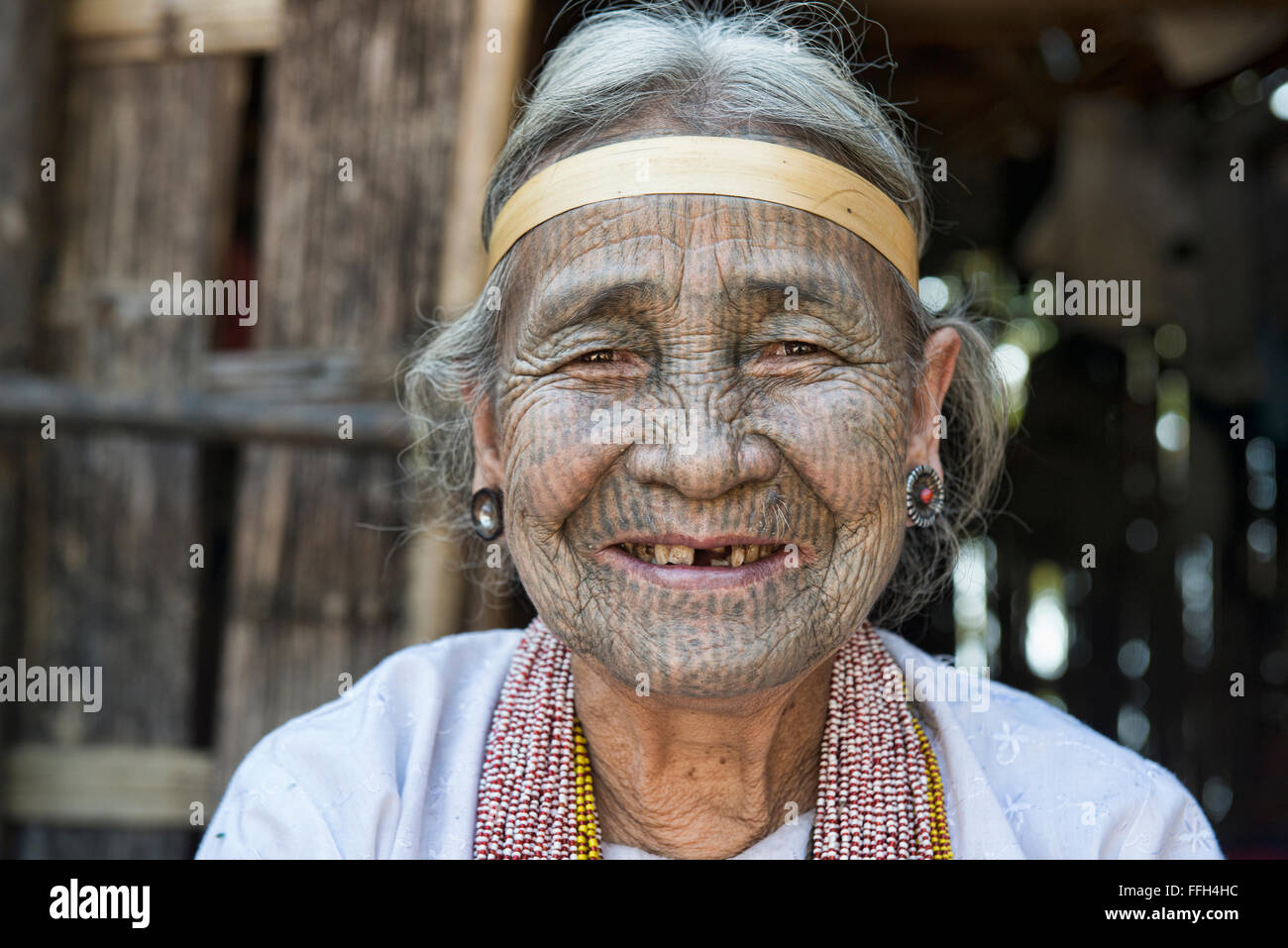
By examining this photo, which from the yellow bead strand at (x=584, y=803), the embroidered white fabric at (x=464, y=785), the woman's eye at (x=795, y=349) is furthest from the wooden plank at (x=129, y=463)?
the woman's eye at (x=795, y=349)

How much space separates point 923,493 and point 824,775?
0.55 metres

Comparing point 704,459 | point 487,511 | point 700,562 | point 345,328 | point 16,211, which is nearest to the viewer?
point 704,459

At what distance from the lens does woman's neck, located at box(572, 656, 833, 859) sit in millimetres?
2004

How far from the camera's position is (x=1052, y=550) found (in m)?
6.34

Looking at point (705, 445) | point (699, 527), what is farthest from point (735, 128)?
point (699, 527)

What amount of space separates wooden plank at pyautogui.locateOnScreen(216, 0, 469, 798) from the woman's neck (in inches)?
41.2

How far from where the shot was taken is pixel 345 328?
9.75ft

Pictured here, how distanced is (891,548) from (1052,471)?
15.0 ft

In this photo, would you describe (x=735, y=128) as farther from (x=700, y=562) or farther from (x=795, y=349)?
(x=700, y=562)

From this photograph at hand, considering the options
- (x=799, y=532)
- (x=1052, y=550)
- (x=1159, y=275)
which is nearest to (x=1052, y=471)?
(x=1052, y=550)

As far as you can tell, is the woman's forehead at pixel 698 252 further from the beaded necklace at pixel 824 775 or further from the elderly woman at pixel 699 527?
the beaded necklace at pixel 824 775

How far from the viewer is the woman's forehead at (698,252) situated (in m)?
1.81

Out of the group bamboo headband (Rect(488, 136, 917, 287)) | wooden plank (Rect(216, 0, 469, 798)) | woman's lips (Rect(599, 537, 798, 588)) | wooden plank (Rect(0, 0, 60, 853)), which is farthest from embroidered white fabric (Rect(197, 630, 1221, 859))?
wooden plank (Rect(0, 0, 60, 853))
